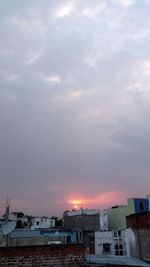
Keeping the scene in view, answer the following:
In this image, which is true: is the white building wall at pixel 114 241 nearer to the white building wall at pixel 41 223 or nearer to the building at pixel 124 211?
the building at pixel 124 211

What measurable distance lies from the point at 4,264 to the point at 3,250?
0.60 m

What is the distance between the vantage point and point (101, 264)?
59.3ft

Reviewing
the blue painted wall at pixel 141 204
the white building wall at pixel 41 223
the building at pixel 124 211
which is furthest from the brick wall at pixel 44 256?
the white building wall at pixel 41 223

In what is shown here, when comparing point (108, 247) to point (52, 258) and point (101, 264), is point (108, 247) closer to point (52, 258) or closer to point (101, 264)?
point (101, 264)

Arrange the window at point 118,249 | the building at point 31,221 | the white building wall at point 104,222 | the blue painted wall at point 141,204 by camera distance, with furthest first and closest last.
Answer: the building at point 31,221 < the white building wall at point 104,222 < the blue painted wall at point 141,204 < the window at point 118,249

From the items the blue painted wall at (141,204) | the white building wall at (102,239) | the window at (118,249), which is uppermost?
the blue painted wall at (141,204)

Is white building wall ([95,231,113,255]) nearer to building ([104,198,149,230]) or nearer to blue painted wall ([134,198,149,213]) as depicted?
building ([104,198,149,230])

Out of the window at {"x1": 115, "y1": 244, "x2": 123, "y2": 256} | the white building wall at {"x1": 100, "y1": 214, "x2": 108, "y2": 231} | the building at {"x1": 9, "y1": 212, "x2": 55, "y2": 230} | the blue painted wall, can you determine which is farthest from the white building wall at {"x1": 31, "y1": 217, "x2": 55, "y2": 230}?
the window at {"x1": 115, "y1": 244, "x2": 123, "y2": 256}

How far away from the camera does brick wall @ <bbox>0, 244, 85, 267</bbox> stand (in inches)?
578

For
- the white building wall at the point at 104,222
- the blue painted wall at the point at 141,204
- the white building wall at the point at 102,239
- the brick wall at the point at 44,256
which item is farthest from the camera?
the white building wall at the point at 104,222

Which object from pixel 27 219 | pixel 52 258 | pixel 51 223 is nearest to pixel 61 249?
pixel 52 258

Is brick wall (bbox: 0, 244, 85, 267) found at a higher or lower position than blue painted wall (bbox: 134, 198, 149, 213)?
lower

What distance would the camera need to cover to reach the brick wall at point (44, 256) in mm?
14672

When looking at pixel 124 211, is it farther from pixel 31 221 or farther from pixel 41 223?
pixel 31 221
